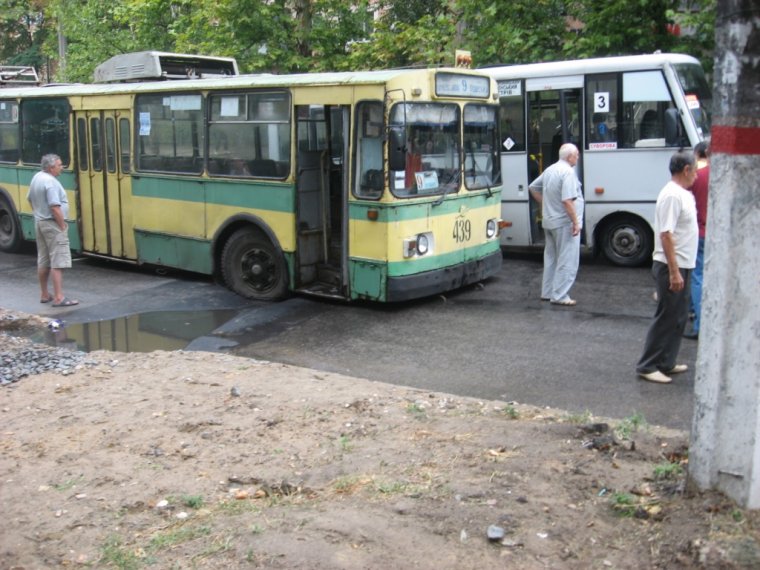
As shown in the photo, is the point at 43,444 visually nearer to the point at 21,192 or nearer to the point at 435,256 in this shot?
the point at 435,256

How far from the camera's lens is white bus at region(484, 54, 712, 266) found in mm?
11672

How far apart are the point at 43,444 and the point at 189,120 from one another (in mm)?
6402

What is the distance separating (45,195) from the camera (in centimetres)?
1034

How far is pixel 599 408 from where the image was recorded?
647 centimetres

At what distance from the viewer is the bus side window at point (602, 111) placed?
39.7 feet

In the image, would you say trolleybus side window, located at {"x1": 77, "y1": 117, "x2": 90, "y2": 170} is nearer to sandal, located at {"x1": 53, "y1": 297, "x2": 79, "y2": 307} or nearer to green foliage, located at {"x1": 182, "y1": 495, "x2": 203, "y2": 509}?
sandal, located at {"x1": 53, "y1": 297, "x2": 79, "y2": 307}

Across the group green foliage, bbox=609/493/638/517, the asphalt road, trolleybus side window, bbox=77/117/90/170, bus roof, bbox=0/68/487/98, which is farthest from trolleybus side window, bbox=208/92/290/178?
green foliage, bbox=609/493/638/517

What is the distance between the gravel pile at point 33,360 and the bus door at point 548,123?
7347 millimetres

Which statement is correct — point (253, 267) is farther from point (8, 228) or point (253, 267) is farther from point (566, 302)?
point (8, 228)

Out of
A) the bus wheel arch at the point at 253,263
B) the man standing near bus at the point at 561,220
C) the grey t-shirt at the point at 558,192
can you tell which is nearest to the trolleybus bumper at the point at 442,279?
the man standing near bus at the point at 561,220

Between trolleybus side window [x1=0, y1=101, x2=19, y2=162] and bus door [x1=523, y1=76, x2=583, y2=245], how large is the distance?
8437mm

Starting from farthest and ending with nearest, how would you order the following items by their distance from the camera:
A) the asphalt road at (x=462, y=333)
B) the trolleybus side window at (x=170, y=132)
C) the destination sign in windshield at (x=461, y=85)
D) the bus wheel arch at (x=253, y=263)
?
the trolleybus side window at (x=170, y=132) → the bus wheel arch at (x=253, y=263) → the destination sign in windshield at (x=461, y=85) → the asphalt road at (x=462, y=333)

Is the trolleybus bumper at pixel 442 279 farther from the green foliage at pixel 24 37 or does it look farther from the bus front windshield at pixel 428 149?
the green foliage at pixel 24 37

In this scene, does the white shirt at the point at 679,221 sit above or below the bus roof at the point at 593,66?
below
